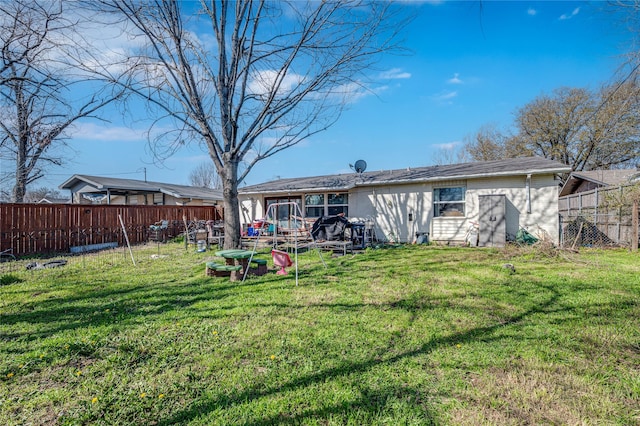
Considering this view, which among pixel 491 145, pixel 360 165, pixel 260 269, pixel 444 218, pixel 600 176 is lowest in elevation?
pixel 260 269

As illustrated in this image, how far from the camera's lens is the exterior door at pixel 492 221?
9.88 m

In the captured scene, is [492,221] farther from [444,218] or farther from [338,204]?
[338,204]

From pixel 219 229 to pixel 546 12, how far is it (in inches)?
449

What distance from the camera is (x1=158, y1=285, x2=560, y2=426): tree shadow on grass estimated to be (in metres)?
2.00

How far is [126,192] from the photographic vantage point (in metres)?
19.8

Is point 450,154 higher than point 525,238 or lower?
higher

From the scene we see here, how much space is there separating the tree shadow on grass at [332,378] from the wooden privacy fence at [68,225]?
1145 cm

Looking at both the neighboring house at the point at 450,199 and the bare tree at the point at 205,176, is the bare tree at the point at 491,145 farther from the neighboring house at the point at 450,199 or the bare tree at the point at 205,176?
the bare tree at the point at 205,176

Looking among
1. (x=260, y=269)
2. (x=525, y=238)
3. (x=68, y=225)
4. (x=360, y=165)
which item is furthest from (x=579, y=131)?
(x=68, y=225)

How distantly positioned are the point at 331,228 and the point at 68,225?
1017 centimetres

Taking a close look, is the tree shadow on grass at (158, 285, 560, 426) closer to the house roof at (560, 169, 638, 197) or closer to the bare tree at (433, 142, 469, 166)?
the house roof at (560, 169, 638, 197)

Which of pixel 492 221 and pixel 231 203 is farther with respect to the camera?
pixel 492 221

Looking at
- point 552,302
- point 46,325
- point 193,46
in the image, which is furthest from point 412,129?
point 46,325

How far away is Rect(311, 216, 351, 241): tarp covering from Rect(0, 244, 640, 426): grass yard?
14.2 ft
